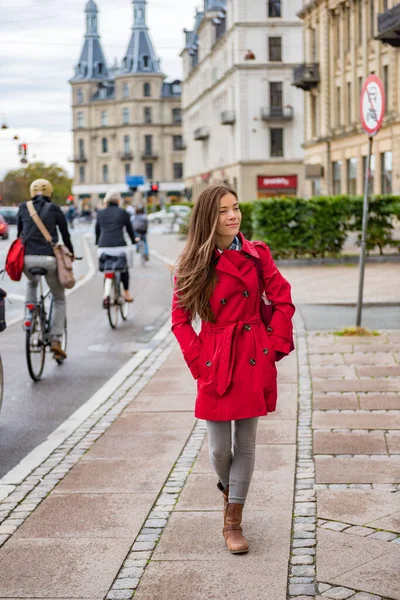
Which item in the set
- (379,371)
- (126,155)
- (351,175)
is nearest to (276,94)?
(351,175)

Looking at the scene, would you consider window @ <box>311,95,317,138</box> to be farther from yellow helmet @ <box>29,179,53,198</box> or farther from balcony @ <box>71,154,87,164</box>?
balcony @ <box>71,154,87,164</box>

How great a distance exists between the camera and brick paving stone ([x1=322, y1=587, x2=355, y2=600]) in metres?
4.29

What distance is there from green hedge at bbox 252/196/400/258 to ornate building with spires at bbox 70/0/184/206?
113 m

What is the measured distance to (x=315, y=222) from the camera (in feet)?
82.4

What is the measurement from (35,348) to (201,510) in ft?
17.0

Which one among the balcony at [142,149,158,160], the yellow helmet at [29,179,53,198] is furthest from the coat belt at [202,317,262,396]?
the balcony at [142,149,158,160]

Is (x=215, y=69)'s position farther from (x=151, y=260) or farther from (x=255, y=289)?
(x=255, y=289)

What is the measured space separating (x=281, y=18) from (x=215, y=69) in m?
14.1

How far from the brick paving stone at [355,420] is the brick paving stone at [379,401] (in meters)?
0.23

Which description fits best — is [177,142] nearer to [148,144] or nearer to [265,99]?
[148,144]

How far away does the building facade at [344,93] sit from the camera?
143ft

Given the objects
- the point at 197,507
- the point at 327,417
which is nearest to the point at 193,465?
the point at 197,507

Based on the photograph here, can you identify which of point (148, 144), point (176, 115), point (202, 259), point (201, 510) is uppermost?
point (176, 115)

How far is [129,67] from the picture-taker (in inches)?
5472
